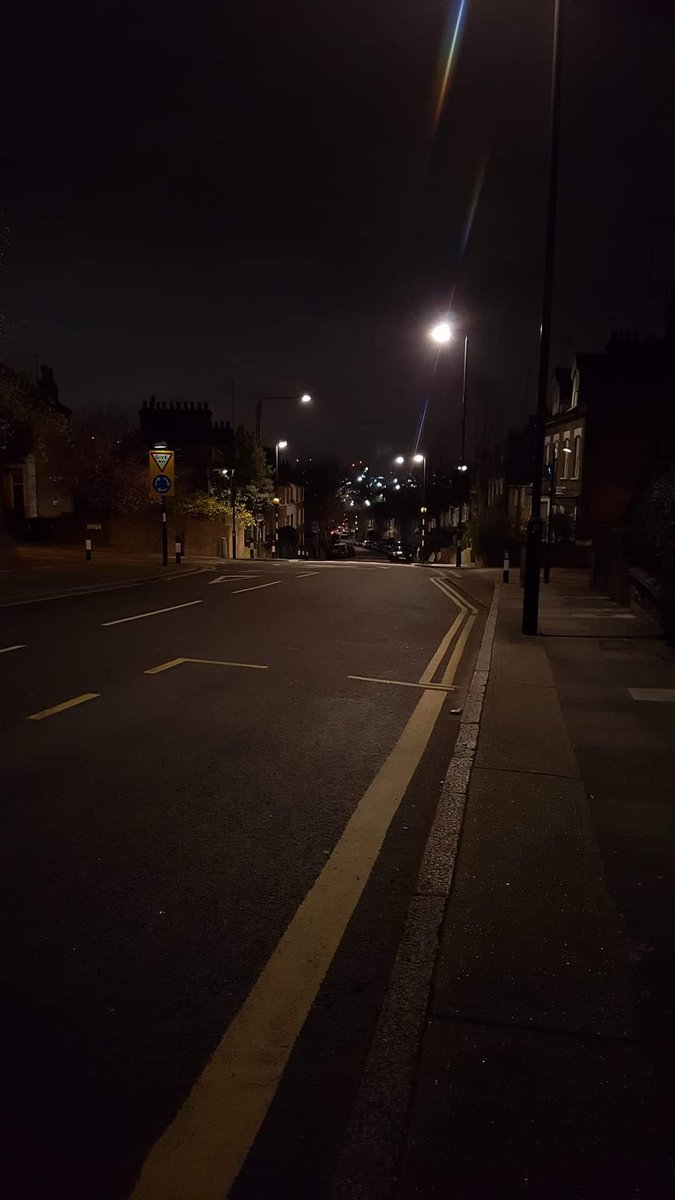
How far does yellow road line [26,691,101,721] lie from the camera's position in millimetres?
7248

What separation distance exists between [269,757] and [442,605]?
12459 mm

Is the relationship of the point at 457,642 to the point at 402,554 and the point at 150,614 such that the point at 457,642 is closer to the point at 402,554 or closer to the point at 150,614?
the point at 150,614

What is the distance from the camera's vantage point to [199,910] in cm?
377

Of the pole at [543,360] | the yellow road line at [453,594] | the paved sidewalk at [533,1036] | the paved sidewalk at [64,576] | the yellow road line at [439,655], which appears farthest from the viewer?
the yellow road line at [453,594]

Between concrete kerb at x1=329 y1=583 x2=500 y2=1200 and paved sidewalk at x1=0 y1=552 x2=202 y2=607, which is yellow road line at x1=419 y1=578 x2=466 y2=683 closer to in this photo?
concrete kerb at x1=329 y1=583 x2=500 y2=1200

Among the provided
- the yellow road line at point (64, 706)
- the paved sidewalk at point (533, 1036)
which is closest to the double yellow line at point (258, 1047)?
the paved sidewalk at point (533, 1036)

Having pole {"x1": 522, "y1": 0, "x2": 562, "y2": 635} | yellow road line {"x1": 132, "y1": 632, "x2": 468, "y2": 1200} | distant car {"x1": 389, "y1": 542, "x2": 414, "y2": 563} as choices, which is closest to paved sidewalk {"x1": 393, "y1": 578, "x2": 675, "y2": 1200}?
yellow road line {"x1": 132, "y1": 632, "x2": 468, "y2": 1200}

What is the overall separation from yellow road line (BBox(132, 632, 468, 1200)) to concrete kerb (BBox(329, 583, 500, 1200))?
30 cm

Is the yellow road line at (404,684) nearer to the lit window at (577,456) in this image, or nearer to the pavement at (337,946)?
the pavement at (337,946)

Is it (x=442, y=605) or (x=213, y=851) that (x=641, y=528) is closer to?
(x=442, y=605)

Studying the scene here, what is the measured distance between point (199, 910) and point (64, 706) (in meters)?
4.38

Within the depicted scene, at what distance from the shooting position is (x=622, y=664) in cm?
1010

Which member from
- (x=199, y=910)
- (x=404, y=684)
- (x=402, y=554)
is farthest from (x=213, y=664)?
(x=402, y=554)

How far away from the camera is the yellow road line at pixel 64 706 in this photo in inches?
285
